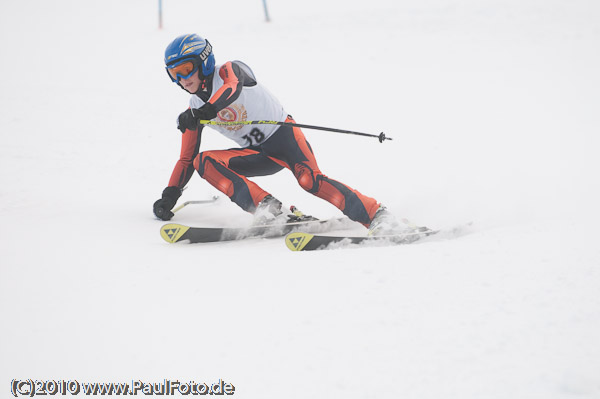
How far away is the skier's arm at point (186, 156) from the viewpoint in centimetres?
417


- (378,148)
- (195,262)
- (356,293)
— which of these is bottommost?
(378,148)

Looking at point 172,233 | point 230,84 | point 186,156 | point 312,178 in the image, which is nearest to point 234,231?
point 172,233

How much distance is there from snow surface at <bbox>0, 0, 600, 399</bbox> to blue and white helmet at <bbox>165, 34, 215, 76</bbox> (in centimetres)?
118

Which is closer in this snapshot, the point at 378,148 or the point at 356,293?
the point at 356,293

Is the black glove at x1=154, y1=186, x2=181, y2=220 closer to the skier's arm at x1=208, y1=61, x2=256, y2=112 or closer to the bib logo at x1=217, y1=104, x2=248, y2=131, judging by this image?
→ the bib logo at x1=217, y1=104, x2=248, y2=131

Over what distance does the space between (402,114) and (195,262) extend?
549 cm

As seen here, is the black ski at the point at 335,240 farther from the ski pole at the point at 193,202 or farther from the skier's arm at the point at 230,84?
the ski pole at the point at 193,202

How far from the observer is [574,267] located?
2537 millimetres

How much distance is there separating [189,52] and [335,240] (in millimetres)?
1540

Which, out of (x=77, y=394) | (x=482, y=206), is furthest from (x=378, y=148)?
(x=77, y=394)

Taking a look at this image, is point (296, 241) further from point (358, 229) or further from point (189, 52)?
point (189, 52)

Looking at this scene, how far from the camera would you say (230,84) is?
3.51 metres

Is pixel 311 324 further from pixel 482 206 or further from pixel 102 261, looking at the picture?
pixel 482 206

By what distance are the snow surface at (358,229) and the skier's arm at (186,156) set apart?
1.01 feet
